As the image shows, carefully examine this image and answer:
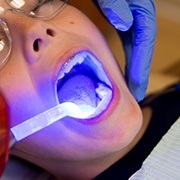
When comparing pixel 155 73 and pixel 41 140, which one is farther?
pixel 155 73

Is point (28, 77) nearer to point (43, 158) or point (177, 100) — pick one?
point (43, 158)

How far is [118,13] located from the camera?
1.06 m

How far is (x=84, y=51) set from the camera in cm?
95

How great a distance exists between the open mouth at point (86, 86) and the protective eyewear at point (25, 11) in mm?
153

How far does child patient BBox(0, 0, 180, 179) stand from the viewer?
0.92m

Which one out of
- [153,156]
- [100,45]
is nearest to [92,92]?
[100,45]

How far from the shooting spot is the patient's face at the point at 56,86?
92 centimetres

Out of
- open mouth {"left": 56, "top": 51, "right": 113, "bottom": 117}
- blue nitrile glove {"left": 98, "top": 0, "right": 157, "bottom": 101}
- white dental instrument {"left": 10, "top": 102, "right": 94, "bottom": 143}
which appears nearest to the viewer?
white dental instrument {"left": 10, "top": 102, "right": 94, "bottom": 143}

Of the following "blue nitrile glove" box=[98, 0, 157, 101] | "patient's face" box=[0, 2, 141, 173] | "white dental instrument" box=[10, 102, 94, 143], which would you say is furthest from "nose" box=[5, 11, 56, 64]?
"blue nitrile glove" box=[98, 0, 157, 101]

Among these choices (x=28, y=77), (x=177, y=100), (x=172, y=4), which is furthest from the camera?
(x=172, y=4)

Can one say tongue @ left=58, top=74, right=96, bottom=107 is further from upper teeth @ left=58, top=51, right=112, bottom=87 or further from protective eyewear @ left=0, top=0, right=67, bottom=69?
protective eyewear @ left=0, top=0, right=67, bottom=69

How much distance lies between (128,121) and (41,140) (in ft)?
0.73

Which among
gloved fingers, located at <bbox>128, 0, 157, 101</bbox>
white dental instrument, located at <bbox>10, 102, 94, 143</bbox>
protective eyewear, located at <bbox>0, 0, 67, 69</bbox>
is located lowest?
gloved fingers, located at <bbox>128, 0, 157, 101</bbox>

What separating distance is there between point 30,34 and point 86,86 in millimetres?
259
